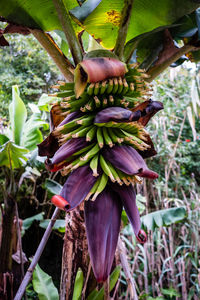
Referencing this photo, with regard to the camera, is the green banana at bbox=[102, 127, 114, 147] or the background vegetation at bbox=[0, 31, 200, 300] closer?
the green banana at bbox=[102, 127, 114, 147]

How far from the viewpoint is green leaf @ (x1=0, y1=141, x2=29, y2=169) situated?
34.5 inches

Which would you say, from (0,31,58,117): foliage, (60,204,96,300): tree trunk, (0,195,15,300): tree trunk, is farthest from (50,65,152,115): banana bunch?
(0,31,58,117): foliage

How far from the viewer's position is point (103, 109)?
1.20ft

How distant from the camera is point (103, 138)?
0.36m

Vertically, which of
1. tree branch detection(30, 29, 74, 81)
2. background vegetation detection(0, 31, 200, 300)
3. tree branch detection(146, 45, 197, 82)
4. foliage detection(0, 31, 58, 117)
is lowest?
background vegetation detection(0, 31, 200, 300)

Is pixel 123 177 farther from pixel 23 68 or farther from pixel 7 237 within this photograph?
pixel 23 68

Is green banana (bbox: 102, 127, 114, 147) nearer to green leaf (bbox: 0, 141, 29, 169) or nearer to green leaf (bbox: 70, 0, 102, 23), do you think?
green leaf (bbox: 70, 0, 102, 23)

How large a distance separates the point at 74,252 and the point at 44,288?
0.38 m

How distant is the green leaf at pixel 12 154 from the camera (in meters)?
0.88

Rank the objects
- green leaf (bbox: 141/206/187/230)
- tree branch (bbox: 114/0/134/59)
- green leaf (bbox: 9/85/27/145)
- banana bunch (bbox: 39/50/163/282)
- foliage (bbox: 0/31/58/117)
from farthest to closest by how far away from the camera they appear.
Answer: foliage (bbox: 0/31/58/117) → green leaf (bbox: 9/85/27/145) → green leaf (bbox: 141/206/187/230) → tree branch (bbox: 114/0/134/59) → banana bunch (bbox: 39/50/163/282)

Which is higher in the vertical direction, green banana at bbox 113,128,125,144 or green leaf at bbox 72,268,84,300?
green banana at bbox 113,128,125,144

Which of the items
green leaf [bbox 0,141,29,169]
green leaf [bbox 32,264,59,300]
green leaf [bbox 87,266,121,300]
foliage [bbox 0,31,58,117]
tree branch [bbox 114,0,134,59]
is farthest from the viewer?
foliage [bbox 0,31,58,117]

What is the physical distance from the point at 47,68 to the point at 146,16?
254 centimetres

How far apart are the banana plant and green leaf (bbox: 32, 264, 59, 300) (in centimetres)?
29
